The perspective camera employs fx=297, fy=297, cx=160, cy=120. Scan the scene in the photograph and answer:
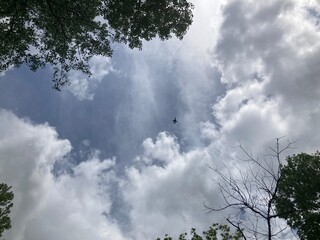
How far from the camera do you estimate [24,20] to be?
A: 13.0 metres

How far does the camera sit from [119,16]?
547 inches

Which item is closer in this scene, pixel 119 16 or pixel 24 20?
pixel 24 20

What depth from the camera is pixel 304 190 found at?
67.8 feet

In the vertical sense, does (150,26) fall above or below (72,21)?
above

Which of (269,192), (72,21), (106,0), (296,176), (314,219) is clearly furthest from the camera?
(296,176)

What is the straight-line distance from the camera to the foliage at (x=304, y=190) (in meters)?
18.8

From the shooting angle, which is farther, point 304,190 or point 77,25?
point 304,190

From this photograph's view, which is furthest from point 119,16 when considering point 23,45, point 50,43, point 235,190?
point 235,190

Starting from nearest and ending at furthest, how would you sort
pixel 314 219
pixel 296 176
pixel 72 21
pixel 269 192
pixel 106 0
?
pixel 269 192 < pixel 72 21 < pixel 106 0 < pixel 314 219 < pixel 296 176

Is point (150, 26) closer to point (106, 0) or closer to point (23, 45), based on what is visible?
point (106, 0)

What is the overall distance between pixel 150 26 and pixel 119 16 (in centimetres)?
162

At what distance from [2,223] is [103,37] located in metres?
16.3

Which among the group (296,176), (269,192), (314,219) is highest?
(296,176)

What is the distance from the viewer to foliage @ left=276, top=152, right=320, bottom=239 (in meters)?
18.8
